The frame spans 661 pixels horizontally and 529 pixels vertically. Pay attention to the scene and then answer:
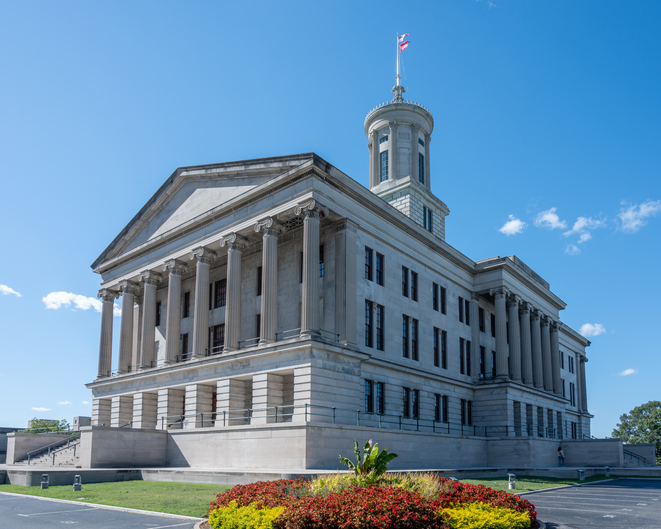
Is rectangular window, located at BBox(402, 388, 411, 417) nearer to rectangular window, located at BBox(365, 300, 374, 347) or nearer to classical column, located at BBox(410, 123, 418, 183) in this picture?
rectangular window, located at BBox(365, 300, 374, 347)

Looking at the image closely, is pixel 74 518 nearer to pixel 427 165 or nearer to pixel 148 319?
pixel 148 319

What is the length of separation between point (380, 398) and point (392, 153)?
28.6 m

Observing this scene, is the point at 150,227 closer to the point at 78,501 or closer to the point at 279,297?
the point at 279,297

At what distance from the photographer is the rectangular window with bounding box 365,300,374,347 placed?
3905 cm

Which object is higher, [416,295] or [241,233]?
[241,233]

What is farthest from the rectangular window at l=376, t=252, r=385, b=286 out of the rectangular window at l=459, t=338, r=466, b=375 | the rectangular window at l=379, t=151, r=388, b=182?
the rectangular window at l=379, t=151, r=388, b=182

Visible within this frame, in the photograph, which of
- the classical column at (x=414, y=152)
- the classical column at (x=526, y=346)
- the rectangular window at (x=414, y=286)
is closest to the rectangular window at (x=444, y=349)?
the rectangular window at (x=414, y=286)

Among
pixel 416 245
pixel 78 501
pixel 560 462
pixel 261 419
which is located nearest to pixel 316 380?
pixel 261 419

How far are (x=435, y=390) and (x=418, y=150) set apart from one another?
25.9m

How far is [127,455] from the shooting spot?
34.6 meters

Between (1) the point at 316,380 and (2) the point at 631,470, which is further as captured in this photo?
(2) the point at 631,470

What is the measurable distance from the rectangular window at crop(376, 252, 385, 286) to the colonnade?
15.1 ft

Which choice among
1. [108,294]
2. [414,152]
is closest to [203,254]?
[108,294]

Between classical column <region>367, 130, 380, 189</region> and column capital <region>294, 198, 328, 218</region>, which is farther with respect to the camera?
classical column <region>367, 130, 380, 189</region>
